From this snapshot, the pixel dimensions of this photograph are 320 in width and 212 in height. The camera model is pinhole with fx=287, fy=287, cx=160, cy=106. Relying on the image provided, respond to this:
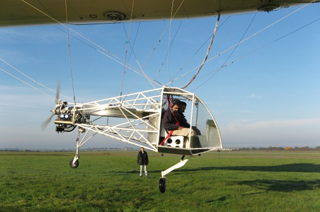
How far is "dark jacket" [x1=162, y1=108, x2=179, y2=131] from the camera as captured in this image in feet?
32.1

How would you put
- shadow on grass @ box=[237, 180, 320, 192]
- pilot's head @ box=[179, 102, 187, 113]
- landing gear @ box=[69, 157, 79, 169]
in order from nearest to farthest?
pilot's head @ box=[179, 102, 187, 113] < shadow on grass @ box=[237, 180, 320, 192] < landing gear @ box=[69, 157, 79, 169]

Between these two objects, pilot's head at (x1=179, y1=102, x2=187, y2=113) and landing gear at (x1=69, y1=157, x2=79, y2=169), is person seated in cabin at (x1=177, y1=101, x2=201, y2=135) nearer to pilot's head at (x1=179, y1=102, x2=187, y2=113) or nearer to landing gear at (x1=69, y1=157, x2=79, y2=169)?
pilot's head at (x1=179, y1=102, x2=187, y2=113)

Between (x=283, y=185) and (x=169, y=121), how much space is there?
987 centimetres

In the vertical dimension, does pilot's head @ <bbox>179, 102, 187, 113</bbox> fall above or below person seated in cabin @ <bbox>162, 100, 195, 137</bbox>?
above

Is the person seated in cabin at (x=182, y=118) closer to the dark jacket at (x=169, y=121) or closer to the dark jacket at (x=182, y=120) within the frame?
the dark jacket at (x=182, y=120)

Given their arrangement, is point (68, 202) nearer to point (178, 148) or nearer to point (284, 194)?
point (178, 148)

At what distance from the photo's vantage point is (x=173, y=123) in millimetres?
10047

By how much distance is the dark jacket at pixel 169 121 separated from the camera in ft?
32.1

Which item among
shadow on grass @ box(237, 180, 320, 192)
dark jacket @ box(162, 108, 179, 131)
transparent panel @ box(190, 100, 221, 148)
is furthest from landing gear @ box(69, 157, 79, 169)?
shadow on grass @ box(237, 180, 320, 192)

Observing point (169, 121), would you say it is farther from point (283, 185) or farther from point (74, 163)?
point (283, 185)

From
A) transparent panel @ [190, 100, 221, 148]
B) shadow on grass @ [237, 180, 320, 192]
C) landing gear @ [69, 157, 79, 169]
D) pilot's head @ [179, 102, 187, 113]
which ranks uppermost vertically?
pilot's head @ [179, 102, 187, 113]

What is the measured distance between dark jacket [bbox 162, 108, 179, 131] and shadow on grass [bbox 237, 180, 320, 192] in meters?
7.94

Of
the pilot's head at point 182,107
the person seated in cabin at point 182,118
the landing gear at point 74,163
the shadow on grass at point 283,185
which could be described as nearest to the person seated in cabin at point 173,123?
the person seated in cabin at point 182,118

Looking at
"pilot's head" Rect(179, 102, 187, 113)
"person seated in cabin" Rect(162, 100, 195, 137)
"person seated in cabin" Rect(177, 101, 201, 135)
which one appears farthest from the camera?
"pilot's head" Rect(179, 102, 187, 113)
